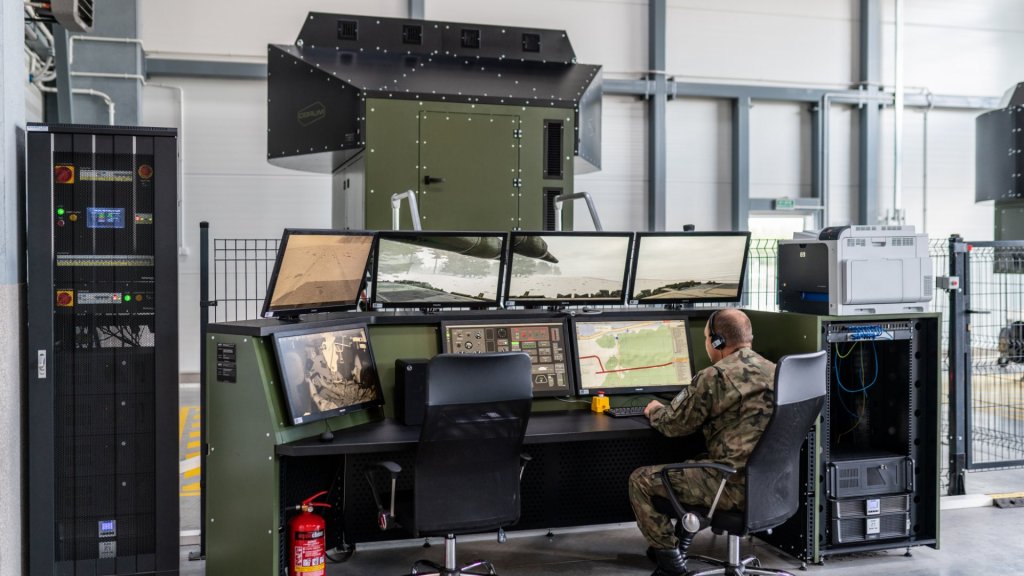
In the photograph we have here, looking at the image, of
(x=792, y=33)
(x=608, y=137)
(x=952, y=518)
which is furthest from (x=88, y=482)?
(x=792, y=33)

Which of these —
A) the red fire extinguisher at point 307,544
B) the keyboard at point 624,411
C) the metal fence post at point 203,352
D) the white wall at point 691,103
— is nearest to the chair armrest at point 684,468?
the keyboard at point 624,411

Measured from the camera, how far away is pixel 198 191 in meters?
8.38

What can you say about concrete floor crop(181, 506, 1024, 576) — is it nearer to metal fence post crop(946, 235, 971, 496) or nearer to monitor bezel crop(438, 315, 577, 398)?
metal fence post crop(946, 235, 971, 496)

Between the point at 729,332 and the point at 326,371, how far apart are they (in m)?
1.57

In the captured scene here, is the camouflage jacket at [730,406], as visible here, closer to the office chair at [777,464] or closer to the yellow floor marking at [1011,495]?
the office chair at [777,464]

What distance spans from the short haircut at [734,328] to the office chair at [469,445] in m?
0.87

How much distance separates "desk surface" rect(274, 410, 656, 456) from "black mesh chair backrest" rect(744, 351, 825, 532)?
1.57 ft

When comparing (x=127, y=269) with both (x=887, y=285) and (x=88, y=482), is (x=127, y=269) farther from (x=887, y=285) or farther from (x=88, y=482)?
(x=887, y=285)

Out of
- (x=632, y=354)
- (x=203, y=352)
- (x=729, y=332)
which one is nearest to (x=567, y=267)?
(x=632, y=354)

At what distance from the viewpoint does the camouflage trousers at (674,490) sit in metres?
3.17

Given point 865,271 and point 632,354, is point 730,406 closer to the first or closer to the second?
point 632,354

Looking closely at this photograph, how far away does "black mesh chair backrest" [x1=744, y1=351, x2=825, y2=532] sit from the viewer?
3.00 m

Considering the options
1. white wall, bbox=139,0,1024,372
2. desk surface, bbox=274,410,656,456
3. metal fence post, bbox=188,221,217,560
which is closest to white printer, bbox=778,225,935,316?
desk surface, bbox=274,410,656,456

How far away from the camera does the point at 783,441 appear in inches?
122
